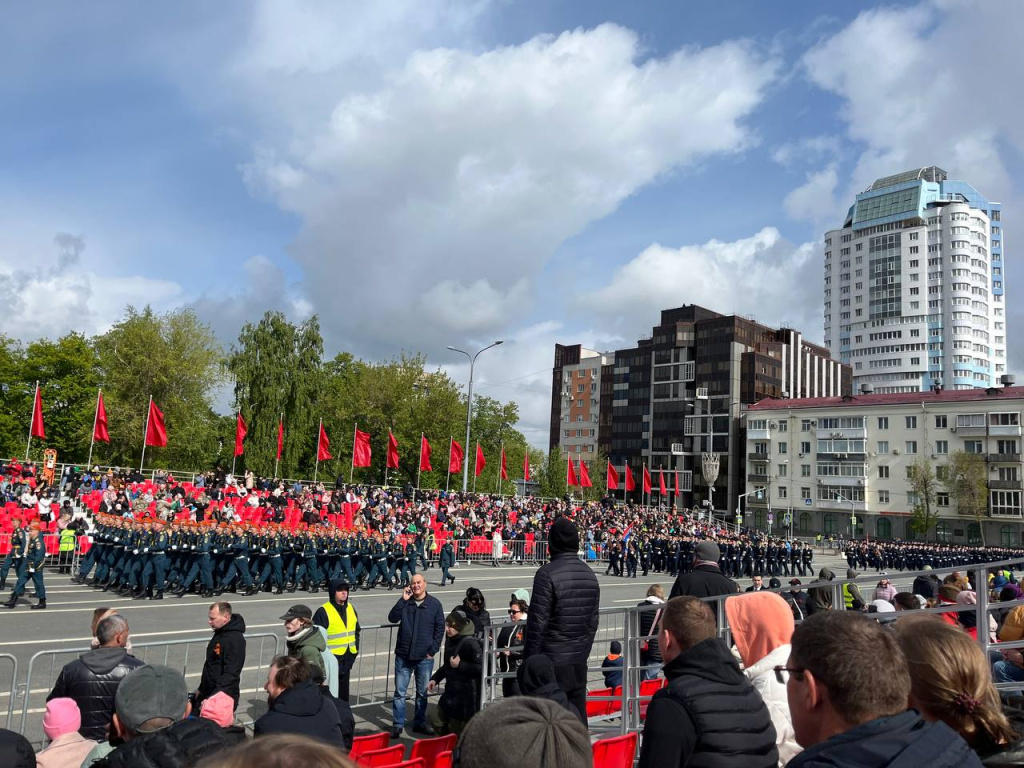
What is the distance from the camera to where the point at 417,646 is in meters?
8.77

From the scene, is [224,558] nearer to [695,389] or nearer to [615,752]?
[615,752]

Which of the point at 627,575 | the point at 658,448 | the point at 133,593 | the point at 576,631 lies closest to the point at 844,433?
the point at 658,448

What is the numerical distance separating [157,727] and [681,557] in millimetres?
32114

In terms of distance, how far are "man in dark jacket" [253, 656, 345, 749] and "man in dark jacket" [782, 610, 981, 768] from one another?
3220 mm

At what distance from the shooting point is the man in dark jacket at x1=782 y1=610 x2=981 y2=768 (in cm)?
201

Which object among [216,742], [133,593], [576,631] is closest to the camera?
[216,742]

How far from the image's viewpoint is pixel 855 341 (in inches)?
5517

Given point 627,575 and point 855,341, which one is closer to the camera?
point 627,575

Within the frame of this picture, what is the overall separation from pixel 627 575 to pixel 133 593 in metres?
20.6

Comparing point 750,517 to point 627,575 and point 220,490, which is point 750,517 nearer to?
point 627,575

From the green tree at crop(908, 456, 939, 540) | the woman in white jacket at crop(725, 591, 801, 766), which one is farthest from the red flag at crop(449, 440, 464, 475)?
the green tree at crop(908, 456, 939, 540)

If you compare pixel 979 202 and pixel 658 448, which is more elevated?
pixel 979 202

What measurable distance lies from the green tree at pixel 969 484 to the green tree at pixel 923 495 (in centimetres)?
165

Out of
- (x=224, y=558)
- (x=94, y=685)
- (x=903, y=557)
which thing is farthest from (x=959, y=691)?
(x=903, y=557)
